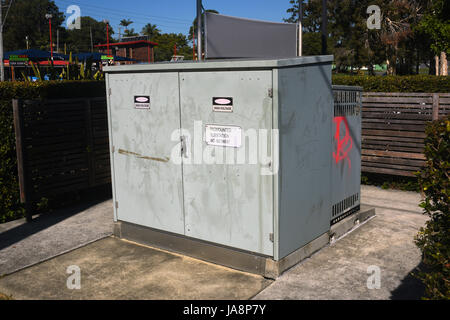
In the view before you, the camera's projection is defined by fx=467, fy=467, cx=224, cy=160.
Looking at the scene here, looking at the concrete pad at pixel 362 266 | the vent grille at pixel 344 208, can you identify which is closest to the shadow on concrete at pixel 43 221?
the concrete pad at pixel 362 266

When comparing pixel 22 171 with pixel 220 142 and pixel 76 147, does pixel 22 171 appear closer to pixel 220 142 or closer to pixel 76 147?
pixel 76 147

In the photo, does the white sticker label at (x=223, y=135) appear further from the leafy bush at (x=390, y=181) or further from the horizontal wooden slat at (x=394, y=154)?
the leafy bush at (x=390, y=181)

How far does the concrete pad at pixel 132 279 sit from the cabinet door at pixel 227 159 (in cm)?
37

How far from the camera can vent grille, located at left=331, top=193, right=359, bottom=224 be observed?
5.71m

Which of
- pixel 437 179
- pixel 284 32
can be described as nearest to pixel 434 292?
pixel 437 179

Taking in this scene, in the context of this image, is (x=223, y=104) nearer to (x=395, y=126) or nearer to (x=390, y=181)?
(x=395, y=126)

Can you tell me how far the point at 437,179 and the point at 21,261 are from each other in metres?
4.30

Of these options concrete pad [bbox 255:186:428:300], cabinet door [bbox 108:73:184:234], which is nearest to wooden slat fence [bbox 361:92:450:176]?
concrete pad [bbox 255:186:428:300]

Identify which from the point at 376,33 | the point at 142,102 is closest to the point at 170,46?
the point at 376,33

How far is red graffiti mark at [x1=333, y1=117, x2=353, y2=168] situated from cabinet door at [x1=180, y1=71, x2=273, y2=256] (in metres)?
1.40

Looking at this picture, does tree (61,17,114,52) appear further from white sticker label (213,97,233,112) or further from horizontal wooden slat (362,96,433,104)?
white sticker label (213,97,233,112)

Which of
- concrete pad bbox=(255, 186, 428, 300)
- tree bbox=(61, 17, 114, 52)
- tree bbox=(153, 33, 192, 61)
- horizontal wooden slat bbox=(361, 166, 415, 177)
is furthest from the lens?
tree bbox=(61, 17, 114, 52)

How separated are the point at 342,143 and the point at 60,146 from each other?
4124 mm
